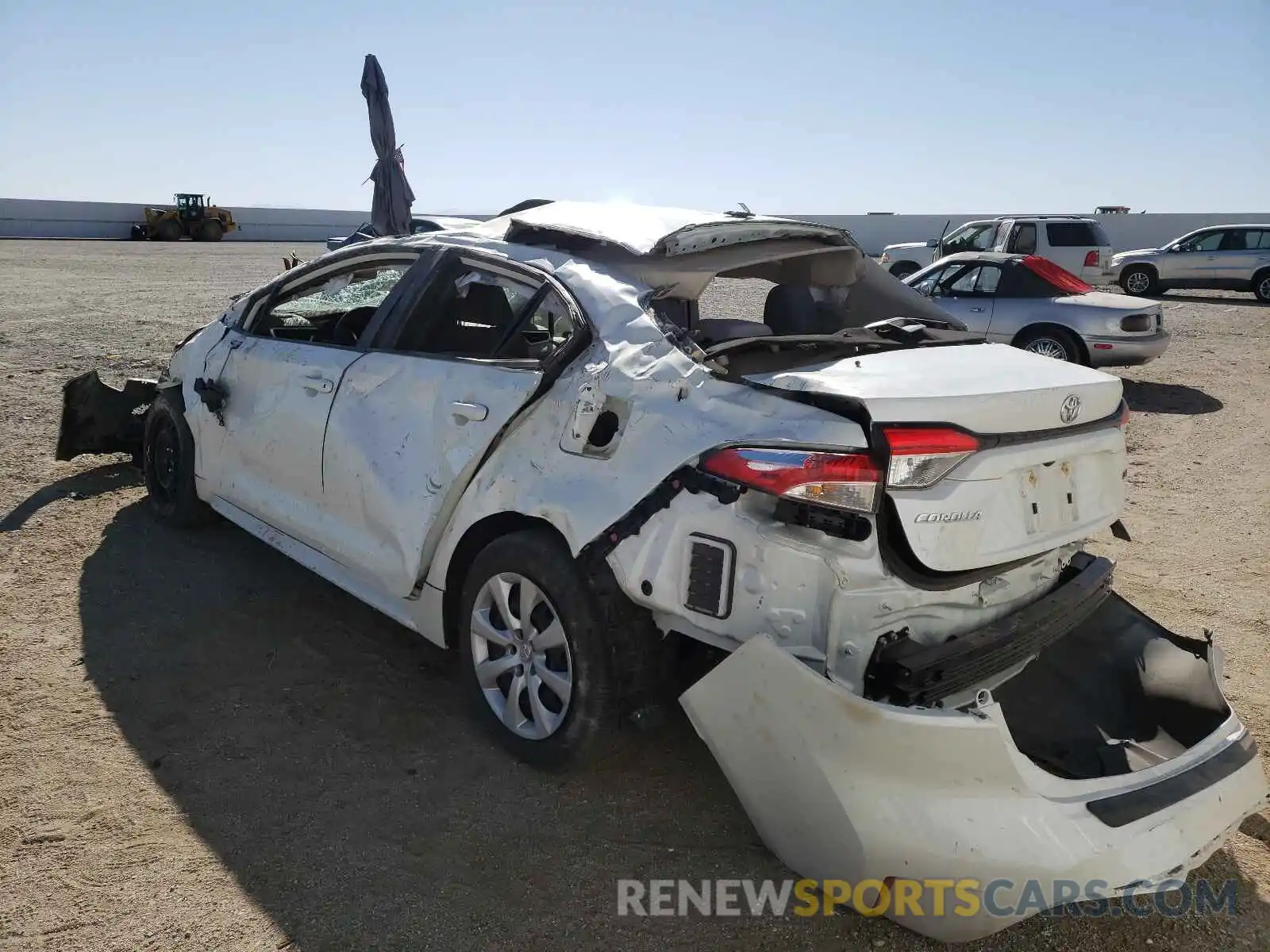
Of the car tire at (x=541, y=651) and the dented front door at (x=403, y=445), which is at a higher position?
the dented front door at (x=403, y=445)

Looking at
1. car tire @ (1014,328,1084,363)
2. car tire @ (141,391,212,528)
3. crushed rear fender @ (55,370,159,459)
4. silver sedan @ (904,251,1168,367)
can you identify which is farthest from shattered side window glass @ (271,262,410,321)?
car tire @ (1014,328,1084,363)

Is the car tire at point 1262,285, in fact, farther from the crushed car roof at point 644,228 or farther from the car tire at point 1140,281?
the crushed car roof at point 644,228

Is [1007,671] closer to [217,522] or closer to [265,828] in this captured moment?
[265,828]

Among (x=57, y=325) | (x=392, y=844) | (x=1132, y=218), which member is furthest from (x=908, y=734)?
(x=1132, y=218)

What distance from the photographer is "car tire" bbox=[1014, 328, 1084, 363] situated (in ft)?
31.9

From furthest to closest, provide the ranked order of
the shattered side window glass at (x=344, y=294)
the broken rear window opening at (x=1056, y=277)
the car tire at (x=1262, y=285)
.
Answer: the car tire at (x=1262, y=285), the broken rear window opening at (x=1056, y=277), the shattered side window glass at (x=344, y=294)

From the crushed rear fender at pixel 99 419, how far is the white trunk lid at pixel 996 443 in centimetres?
482

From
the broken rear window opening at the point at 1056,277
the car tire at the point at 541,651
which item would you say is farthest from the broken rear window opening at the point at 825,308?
the broken rear window opening at the point at 1056,277

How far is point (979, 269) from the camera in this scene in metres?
10.3

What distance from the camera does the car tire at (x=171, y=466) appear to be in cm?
492

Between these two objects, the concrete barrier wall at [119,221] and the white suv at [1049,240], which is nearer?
the white suv at [1049,240]

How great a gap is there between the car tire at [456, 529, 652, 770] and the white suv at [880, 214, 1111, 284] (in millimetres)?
14573

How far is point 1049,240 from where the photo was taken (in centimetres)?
1662

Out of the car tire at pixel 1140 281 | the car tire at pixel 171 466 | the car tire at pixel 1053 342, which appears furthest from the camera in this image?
the car tire at pixel 1140 281
